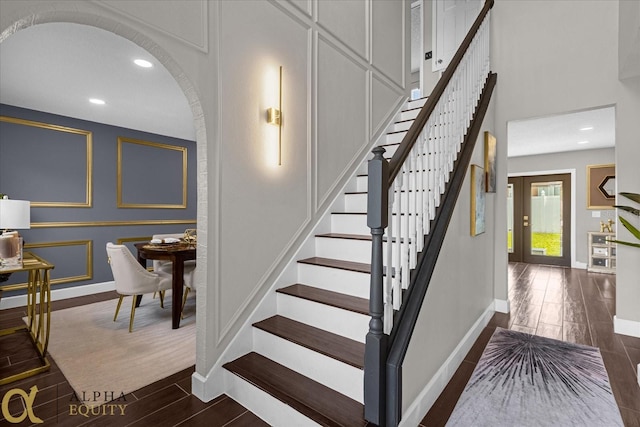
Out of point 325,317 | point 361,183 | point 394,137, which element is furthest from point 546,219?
point 325,317

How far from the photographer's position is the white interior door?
16.4 feet

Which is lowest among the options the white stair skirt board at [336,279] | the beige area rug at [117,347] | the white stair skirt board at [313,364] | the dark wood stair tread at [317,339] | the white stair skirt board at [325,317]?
the beige area rug at [117,347]

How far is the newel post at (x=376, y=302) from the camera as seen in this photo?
152 centimetres

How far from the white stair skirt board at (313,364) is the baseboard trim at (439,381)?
1.00 feet

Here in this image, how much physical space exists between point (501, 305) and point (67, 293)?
5.77m

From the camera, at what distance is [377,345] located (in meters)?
1.55

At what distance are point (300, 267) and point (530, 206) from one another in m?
7.51

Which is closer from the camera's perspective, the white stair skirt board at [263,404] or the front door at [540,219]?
the white stair skirt board at [263,404]

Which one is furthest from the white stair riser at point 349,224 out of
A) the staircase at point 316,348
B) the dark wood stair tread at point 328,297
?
the dark wood stair tread at point 328,297

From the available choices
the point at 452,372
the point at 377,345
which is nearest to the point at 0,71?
the point at 377,345

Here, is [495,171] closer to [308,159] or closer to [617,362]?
[617,362]

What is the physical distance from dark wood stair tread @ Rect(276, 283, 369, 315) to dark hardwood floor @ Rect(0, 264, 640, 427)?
2.43ft

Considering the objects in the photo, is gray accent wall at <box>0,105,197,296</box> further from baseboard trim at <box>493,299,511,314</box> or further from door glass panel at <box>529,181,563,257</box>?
door glass panel at <box>529,181,563,257</box>

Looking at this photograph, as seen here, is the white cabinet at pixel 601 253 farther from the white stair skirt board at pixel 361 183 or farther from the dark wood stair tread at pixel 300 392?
the dark wood stair tread at pixel 300 392
